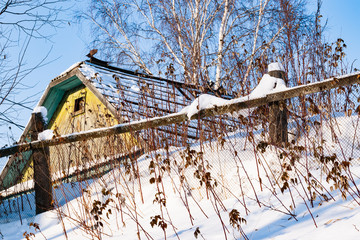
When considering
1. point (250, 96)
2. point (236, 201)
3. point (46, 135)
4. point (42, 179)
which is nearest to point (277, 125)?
point (250, 96)

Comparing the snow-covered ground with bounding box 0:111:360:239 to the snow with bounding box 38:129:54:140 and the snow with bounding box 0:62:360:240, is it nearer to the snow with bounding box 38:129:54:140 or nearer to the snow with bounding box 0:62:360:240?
the snow with bounding box 0:62:360:240

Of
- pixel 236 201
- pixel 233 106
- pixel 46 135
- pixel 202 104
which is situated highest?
pixel 46 135

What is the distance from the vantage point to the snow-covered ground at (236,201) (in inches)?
98.8

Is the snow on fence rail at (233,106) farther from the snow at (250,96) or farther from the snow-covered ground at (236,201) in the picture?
the snow-covered ground at (236,201)

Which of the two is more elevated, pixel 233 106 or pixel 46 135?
pixel 46 135

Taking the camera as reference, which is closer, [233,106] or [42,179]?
[233,106]

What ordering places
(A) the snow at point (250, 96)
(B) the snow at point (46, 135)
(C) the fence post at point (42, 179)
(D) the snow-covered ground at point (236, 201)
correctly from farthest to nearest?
(C) the fence post at point (42, 179)
(B) the snow at point (46, 135)
(A) the snow at point (250, 96)
(D) the snow-covered ground at point (236, 201)

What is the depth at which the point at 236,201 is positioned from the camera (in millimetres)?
3260

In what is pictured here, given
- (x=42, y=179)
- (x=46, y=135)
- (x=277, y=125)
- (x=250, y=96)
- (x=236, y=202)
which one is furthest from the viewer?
(x=42, y=179)

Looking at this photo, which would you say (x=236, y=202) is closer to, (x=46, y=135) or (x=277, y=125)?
(x=277, y=125)

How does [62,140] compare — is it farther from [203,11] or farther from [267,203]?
[203,11]

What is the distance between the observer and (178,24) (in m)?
11.6

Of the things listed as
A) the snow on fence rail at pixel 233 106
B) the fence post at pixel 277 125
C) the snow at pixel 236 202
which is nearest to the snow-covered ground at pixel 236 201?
the snow at pixel 236 202

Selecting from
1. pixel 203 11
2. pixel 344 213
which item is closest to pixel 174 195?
pixel 344 213
